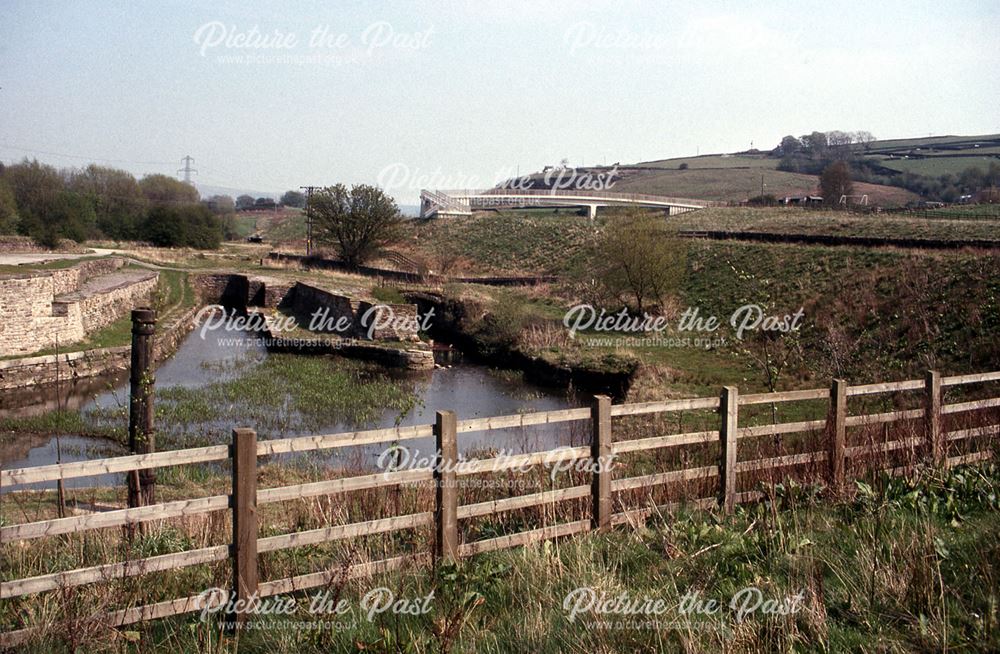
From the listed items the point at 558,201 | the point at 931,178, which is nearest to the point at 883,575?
the point at 558,201

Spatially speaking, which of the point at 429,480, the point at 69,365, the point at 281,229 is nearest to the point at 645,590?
the point at 429,480

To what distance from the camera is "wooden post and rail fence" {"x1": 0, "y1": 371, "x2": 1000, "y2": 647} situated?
4461 mm

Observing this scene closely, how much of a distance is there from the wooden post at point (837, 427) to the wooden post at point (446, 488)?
3627 millimetres

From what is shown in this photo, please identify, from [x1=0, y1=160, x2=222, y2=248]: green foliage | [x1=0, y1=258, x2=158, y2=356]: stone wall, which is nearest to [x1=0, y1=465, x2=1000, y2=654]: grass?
[x1=0, y1=258, x2=158, y2=356]: stone wall

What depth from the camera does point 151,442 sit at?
7785mm

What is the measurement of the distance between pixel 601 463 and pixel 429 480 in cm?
133

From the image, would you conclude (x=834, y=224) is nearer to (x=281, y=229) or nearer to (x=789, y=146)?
(x=281, y=229)

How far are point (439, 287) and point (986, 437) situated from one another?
1169 inches

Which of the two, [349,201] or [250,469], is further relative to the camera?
[349,201]

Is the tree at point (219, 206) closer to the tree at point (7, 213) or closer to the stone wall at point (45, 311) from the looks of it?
the tree at point (7, 213)

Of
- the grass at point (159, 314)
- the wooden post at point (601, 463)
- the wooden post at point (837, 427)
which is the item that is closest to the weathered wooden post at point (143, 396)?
the wooden post at point (601, 463)

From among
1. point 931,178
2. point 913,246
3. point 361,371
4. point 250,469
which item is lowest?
point 361,371

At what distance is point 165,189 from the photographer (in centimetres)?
9431

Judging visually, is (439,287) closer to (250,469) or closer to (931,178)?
(250,469)
